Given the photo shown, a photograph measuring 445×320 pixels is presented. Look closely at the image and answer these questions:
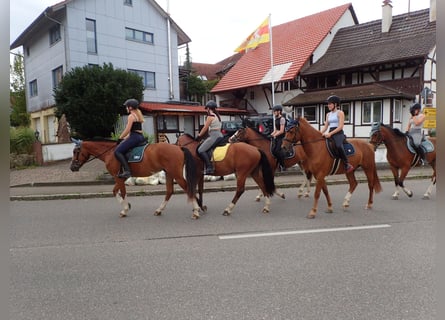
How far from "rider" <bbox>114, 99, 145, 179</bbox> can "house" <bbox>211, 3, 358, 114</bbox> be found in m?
20.4

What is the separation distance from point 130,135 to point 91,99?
13561 mm

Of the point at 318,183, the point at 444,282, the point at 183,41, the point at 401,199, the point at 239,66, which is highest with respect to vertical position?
the point at 183,41

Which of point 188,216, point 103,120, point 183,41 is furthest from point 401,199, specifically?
point 183,41

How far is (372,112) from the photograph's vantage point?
22.4 meters

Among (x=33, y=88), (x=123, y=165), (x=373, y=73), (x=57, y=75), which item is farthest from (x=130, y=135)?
(x=33, y=88)

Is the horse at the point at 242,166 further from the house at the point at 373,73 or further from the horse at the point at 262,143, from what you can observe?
the house at the point at 373,73

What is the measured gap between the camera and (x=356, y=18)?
30.5 metres

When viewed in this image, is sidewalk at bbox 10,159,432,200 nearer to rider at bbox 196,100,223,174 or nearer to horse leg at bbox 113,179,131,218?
horse leg at bbox 113,179,131,218

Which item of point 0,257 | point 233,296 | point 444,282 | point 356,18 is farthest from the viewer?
point 356,18

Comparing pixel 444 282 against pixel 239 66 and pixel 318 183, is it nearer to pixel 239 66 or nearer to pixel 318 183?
pixel 318 183

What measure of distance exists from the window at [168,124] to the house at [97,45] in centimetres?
121

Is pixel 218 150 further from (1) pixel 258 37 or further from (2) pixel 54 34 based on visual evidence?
(2) pixel 54 34

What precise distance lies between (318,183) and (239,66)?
27147 millimetres

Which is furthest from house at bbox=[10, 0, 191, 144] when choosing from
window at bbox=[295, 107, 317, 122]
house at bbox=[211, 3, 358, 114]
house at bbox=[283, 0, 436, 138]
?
house at bbox=[283, 0, 436, 138]
